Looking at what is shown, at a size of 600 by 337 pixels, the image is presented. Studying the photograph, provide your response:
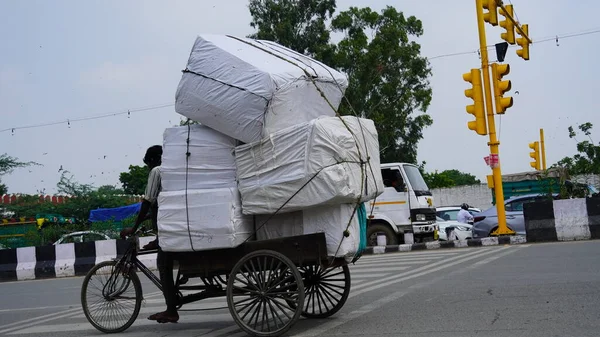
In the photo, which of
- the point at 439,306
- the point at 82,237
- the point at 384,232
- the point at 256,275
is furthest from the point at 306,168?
the point at 82,237

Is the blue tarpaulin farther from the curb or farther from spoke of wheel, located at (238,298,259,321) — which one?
spoke of wheel, located at (238,298,259,321)

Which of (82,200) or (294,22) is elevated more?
(294,22)

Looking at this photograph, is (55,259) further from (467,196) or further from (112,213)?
(467,196)

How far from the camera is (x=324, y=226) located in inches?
258

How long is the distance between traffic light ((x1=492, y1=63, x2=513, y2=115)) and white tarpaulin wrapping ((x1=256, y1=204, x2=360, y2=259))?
1142 centimetres

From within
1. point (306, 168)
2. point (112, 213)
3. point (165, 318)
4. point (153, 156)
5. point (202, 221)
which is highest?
point (112, 213)

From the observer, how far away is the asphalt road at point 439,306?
21.0ft

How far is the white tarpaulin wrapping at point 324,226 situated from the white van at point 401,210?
11.8 metres

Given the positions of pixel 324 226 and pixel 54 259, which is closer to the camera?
pixel 324 226

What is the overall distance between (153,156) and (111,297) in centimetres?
154

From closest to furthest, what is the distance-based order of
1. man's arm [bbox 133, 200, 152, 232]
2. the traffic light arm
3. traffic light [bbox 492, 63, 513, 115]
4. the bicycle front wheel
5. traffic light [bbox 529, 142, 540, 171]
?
man's arm [bbox 133, 200, 152, 232], the bicycle front wheel, the traffic light arm, traffic light [bbox 492, 63, 513, 115], traffic light [bbox 529, 142, 540, 171]

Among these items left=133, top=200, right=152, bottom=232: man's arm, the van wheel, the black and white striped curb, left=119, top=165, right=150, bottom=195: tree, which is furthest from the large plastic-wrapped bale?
left=119, top=165, right=150, bottom=195: tree

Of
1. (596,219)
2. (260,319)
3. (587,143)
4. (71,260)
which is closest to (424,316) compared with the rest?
(260,319)

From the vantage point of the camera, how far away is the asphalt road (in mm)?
6398
